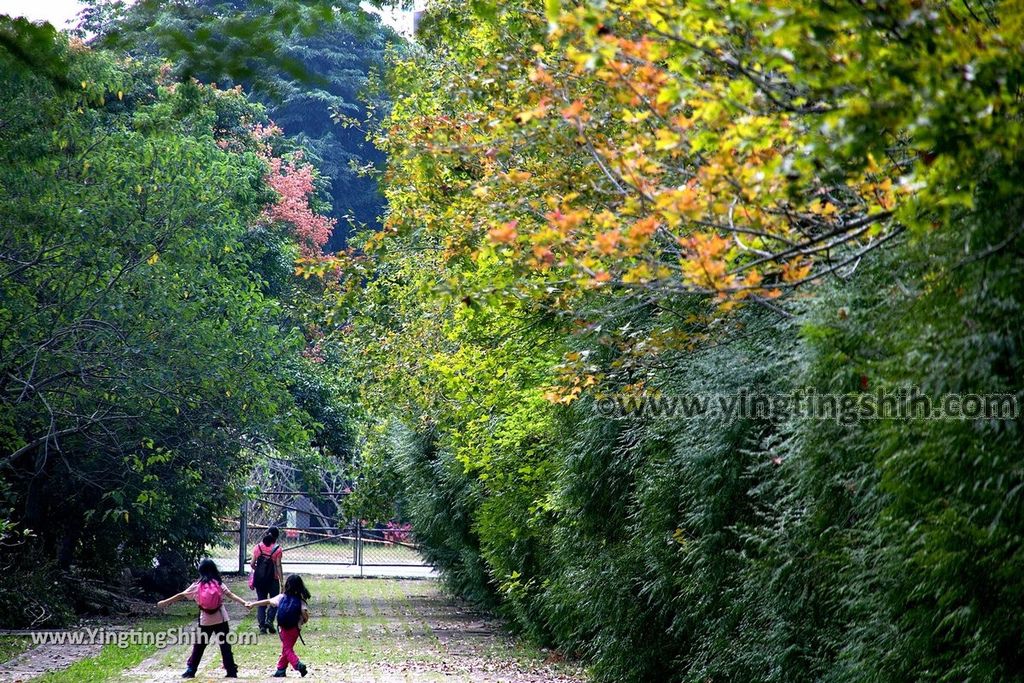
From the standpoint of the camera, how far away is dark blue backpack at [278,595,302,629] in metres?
13.5

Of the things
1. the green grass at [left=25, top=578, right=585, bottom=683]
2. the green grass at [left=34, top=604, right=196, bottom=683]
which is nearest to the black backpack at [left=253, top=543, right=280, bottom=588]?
the green grass at [left=25, top=578, right=585, bottom=683]

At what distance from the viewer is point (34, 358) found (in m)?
16.9

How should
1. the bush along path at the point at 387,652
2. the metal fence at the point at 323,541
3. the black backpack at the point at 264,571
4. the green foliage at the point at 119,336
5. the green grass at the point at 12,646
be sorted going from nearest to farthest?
the bush along path at the point at 387,652 → the green grass at the point at 12,646 → the green foliage at the point at 119,336 → the black backpack at the point at 264,571 → the metal fence at the point at 323,541

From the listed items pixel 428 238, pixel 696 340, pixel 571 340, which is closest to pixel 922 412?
pixel 696 340

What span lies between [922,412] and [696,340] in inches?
117

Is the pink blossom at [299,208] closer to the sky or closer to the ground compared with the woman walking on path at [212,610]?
closer to the sky

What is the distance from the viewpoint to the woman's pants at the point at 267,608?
714 inches

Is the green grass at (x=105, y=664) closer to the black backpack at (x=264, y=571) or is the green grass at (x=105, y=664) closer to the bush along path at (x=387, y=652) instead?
the bush along path at (x=387, y=652)

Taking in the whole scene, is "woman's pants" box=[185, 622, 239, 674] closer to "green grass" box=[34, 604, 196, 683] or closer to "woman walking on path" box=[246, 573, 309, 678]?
"woman walking on path" box=[246, 573, 309, 678]

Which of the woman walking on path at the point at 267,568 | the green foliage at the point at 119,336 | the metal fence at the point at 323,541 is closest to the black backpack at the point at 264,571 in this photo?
the woman walking on path at the point at 267,568

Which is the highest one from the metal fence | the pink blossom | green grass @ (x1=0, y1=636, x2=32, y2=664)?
the pink blossom

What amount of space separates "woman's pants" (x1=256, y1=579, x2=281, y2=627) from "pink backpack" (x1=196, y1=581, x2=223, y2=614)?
4.46 m

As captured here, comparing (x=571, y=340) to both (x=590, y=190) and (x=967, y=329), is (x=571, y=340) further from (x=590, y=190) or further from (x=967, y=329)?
(x=967, y=329)

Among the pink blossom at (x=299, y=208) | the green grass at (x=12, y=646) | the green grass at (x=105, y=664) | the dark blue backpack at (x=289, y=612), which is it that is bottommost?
the green grass at (x=105, y=664)
